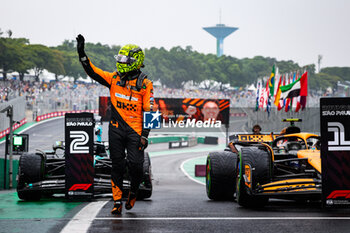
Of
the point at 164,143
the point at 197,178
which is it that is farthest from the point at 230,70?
the point at 197,178

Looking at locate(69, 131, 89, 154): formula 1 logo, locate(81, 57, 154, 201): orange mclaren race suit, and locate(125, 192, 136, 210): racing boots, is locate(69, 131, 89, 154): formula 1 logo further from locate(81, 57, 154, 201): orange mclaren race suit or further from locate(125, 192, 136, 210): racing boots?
locate(125, 192, 136, 210): racing boots

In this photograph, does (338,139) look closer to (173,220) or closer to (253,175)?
(253,175)

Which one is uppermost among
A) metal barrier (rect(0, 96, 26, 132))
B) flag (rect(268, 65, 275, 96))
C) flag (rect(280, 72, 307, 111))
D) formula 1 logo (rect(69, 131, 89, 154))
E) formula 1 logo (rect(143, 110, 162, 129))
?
flag (rect(268, 65, 275, 96))

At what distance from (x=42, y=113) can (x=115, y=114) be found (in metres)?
56.8

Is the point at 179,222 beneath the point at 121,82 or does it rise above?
beneath

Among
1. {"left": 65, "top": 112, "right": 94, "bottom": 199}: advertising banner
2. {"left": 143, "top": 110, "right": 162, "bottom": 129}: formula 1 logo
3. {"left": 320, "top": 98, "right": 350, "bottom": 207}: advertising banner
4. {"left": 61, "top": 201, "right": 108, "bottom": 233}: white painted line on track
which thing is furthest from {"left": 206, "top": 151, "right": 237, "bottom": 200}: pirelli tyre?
{"left": 320, "top": 98, "right": 350, "bottom": 207}: advertising banner

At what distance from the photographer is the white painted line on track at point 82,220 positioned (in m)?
4.86

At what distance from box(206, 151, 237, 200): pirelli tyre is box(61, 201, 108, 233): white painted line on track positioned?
253cm

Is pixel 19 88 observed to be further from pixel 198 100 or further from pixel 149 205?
pixel 149 205

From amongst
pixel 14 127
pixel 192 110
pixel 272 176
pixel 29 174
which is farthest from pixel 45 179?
pixel 192 110

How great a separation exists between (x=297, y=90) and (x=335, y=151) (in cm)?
3423

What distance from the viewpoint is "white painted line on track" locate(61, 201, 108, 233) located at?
4857mm

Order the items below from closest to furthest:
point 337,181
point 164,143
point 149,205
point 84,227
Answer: point 84,227 → point 337,181 → point 149,205 → point 164,143

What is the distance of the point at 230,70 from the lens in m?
159
